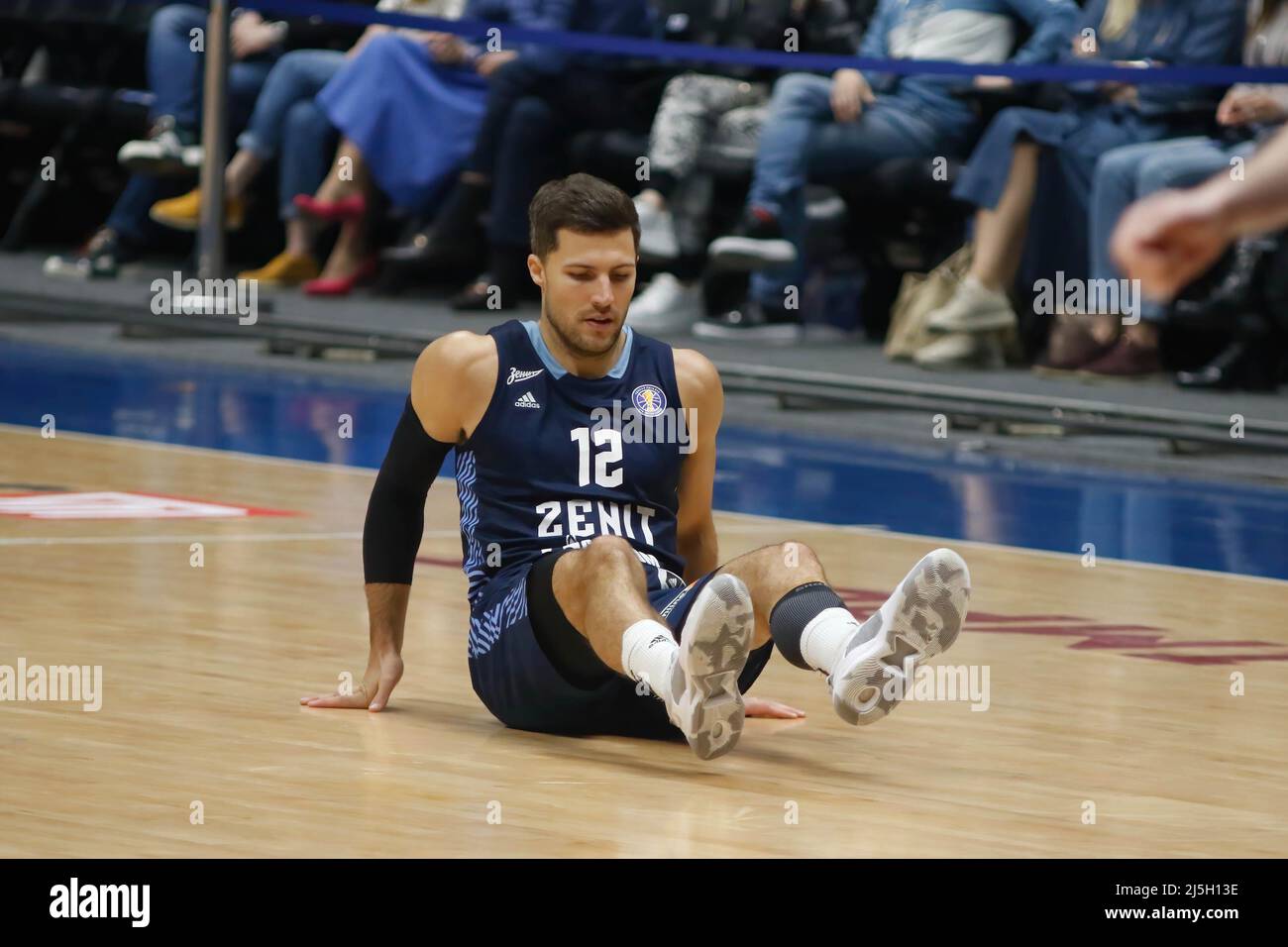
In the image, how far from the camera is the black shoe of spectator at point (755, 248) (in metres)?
10.8

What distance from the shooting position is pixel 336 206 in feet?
41.6

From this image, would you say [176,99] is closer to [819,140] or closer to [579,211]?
[819,140]

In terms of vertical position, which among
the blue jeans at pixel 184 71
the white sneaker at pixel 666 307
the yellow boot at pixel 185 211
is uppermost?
the blue jeans at pixel 184 71

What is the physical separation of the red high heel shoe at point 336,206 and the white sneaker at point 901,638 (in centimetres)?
885

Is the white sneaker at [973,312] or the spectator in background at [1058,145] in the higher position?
the spectator in background at [1058,145]

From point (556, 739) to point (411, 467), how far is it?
562 millimetres

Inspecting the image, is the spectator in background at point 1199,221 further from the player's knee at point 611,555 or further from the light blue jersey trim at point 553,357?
the light blue jersey trim at point 553,357

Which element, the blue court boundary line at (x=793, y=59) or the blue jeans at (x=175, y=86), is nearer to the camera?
the blue court boundary line at (x=793, y=59)

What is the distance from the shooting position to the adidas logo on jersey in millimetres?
4734

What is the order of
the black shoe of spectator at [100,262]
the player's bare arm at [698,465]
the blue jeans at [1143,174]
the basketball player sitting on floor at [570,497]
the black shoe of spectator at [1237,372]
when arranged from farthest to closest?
the black shoe of spectator at [100,262]
the black shoe of spectator at [1237,372]
the blue jeans at [1143,174]
the player's bare arm at [698,465]
the basketball player sitting on floor at [570,497]

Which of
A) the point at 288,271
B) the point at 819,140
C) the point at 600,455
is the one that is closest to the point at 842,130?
the point at 819,140

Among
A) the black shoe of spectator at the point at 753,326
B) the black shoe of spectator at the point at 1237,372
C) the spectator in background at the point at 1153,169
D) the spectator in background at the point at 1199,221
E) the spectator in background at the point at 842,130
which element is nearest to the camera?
the spectator in background at the point at 1199,221

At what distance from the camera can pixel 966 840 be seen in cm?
388

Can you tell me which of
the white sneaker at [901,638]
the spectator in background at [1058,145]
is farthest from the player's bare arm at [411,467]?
the spectator in background at [1058,145]
